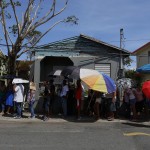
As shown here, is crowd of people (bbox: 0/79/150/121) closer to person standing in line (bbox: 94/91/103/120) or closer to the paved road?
person standing in line (bbox: 94/91/103/120)

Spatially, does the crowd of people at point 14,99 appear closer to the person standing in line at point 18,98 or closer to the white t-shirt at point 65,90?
the person standing in line at point 18,98

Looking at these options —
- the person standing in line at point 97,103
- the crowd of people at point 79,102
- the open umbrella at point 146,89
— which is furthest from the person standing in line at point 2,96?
the open umbrella at point 146,89

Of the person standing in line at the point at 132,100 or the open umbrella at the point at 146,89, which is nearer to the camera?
the open umbrella at the point at 146,89

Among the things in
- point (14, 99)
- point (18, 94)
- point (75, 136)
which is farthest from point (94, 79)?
point (75, 136)

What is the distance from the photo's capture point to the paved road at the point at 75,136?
959cm

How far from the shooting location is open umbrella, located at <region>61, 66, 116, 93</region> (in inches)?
589

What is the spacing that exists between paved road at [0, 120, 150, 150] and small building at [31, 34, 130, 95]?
223 inches

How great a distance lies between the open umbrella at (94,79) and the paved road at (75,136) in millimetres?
1415

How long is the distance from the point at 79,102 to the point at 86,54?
479 centimetres

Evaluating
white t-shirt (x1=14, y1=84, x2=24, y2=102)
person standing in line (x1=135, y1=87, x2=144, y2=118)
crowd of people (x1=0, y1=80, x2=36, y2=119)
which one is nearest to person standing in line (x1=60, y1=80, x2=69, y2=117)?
crowd of people (x1=0, y1=80, x2=36, y2=119)

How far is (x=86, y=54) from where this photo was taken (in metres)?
20.2

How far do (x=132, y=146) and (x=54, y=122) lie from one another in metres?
5.67

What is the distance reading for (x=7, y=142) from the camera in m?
9.92

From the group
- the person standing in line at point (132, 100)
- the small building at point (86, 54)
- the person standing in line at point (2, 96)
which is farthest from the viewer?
the small building at point (86, 54)
